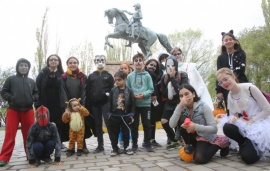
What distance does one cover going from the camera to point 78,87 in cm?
516

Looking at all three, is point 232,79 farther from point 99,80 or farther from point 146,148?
point 99,80

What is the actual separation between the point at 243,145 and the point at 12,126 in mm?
3515

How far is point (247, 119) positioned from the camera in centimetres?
371

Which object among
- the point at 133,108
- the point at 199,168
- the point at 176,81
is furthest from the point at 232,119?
A: the point at 133,108

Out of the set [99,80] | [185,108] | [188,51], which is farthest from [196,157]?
[188,51]

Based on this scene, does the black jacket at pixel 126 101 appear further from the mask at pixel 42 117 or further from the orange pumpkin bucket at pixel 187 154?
the orange pumpkin bucket at pixel 187 154

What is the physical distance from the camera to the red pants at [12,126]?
4315mm

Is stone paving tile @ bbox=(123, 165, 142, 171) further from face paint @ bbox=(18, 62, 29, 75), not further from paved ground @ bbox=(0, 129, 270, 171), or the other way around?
face paint @ bbox=(18, 62, 29, 75)

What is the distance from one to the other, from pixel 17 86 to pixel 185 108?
273 centimetres

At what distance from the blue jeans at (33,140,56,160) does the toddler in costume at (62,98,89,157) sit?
597 millimetres

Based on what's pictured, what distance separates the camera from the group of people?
3664mm

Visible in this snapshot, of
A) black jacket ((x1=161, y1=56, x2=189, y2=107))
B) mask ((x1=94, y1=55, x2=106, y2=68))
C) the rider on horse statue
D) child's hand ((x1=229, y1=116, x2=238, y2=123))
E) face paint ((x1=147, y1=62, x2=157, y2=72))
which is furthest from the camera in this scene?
the rider on horse statue

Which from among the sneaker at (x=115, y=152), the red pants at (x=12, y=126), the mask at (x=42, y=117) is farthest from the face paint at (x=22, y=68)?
the sneaker at (x=115, y=152)

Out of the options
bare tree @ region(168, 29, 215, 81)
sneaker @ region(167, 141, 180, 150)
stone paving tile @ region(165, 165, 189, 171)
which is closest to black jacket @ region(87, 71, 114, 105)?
sneaker @ region(167, 141, 180, 150)
